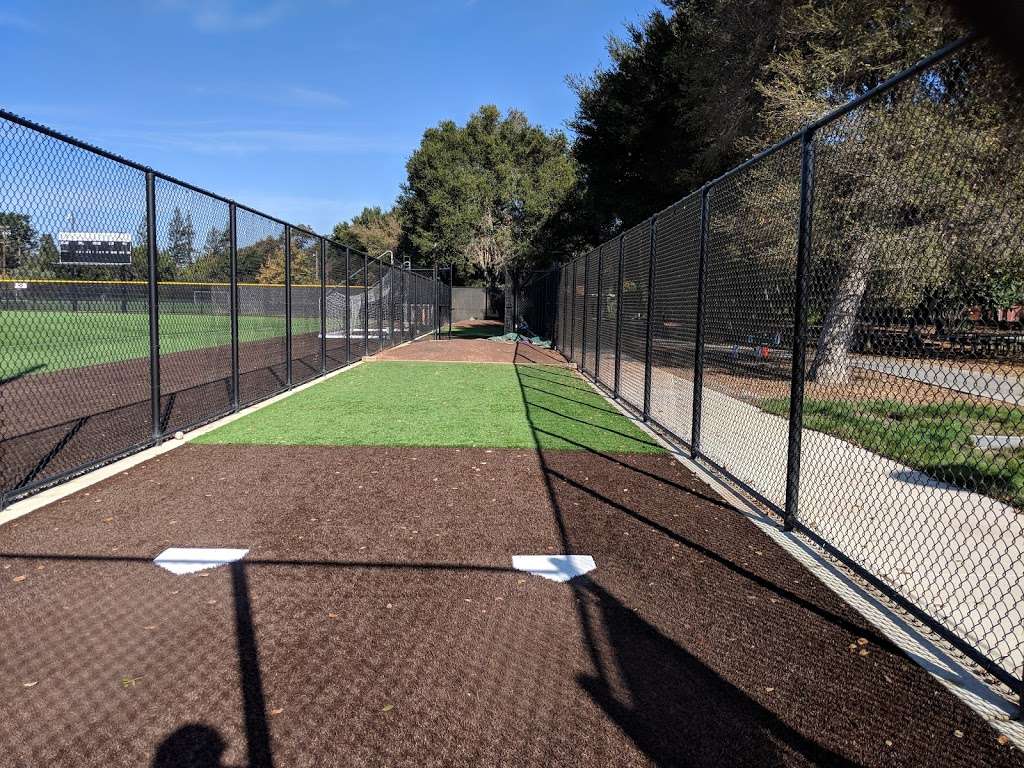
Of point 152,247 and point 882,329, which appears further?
point 152,247

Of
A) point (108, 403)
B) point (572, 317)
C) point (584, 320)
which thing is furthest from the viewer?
point (572, 317)

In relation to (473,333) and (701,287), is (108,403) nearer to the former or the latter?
(701,287)

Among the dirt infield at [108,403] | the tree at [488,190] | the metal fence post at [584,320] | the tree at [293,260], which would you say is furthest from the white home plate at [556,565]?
the tree at [488,190]

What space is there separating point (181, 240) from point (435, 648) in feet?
20.1

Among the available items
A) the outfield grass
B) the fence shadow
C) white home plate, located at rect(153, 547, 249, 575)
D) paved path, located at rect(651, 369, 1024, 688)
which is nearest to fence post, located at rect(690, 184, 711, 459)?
paved path, located at rect(651, 369, 1024, 688)

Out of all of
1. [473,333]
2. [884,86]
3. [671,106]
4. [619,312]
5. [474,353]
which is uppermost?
[671,106]

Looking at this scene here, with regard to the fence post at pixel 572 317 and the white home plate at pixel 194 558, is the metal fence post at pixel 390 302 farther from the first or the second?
the white home plate at pixel 194 558

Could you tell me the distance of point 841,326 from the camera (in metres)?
4.17

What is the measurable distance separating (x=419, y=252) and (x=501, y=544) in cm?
4356

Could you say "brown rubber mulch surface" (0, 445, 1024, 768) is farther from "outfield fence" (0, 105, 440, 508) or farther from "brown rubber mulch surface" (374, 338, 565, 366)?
"brown rubber mulch surface" (374, 338, 565, 366)

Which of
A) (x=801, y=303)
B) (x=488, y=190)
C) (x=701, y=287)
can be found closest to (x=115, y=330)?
(x=701, y=287)

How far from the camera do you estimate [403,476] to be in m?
5.80

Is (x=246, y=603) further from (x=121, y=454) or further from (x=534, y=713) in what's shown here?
(x=121, y=454)

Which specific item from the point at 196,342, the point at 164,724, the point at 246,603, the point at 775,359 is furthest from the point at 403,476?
the point at 196,342
